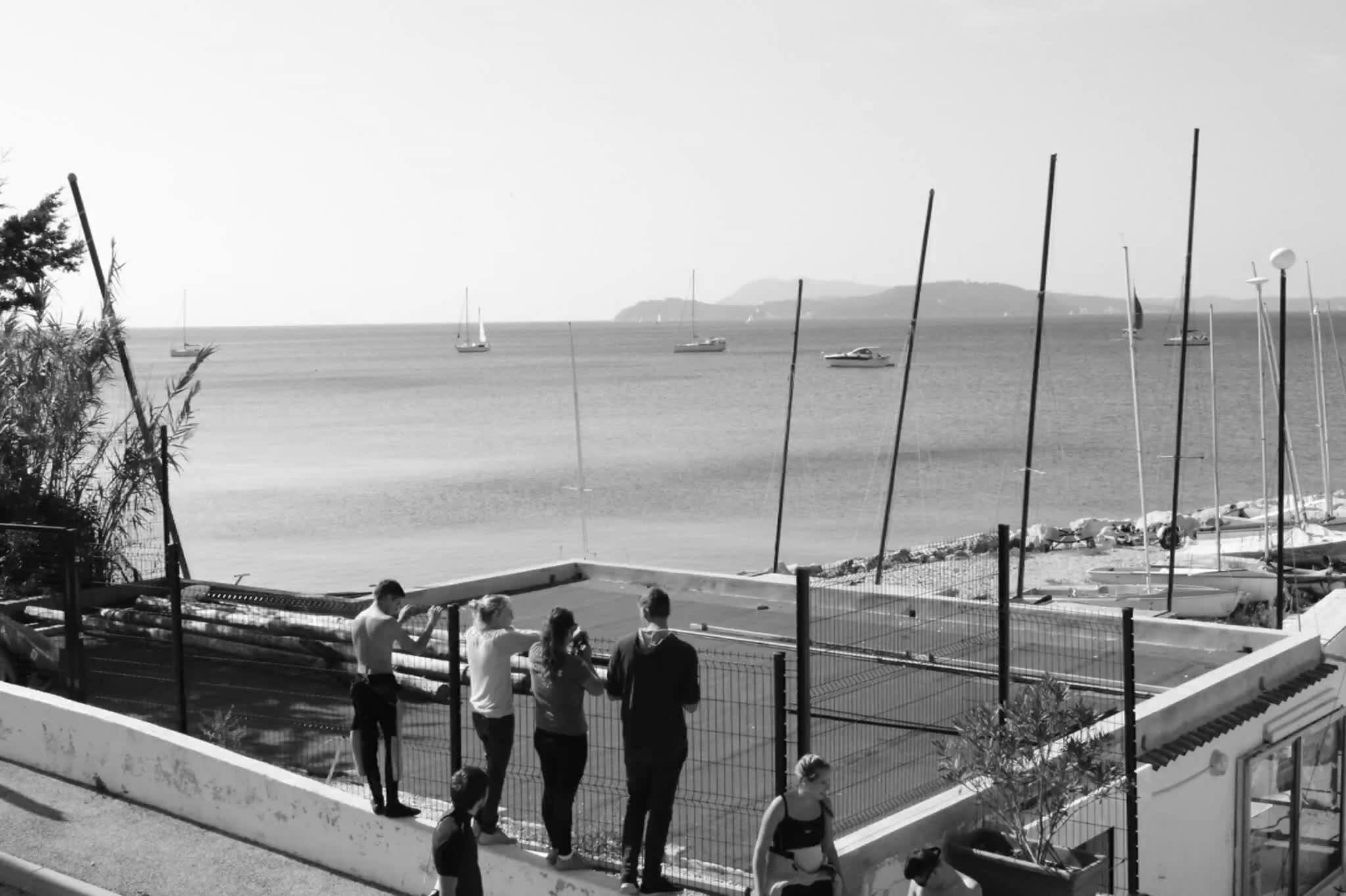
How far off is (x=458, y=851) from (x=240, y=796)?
3.53 meters

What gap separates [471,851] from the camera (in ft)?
22.5

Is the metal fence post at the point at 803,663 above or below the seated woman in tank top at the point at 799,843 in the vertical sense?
above

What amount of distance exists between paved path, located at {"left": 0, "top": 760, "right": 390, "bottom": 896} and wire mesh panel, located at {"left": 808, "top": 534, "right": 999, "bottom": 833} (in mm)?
3442

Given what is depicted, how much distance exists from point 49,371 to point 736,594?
29.6 feet

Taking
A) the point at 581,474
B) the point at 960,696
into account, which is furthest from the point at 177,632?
the point at 581,474

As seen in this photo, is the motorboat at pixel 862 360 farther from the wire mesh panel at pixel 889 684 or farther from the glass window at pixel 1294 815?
the glass window at pixel 1294 815

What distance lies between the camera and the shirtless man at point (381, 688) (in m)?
8.40

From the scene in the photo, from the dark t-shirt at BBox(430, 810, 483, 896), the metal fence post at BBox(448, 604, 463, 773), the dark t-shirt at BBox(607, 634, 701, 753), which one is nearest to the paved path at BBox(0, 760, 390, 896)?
the metal fence post at BBox(448, 604, 463, 773)

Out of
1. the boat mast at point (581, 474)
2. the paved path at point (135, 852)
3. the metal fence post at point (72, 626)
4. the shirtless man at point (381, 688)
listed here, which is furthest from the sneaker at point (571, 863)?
the boat mast at point (581, 474)

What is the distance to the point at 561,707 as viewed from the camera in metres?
7.68

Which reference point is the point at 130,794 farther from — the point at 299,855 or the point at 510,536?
the point at 510,536

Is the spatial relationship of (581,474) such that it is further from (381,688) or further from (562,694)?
(562,694)

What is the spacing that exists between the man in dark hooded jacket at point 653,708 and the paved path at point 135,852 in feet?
7.32

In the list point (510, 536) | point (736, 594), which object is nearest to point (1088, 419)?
point (510, 536)
